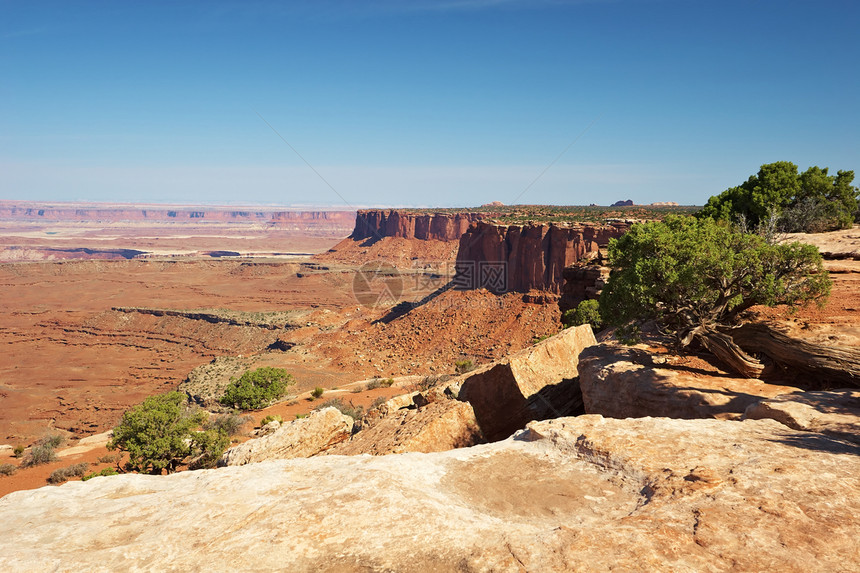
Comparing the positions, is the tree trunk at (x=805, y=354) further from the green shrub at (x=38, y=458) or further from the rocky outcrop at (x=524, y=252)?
the rocky outcrop at (x=524, y=252)

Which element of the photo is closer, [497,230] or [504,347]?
[504,347]

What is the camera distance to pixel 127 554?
4.41 metres

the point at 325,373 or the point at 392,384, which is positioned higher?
the point at 392,384

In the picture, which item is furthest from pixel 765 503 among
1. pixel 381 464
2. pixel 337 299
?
pixel 337 299

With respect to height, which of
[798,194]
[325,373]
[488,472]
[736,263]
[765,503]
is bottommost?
[325,373]

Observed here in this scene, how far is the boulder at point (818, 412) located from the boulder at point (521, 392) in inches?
196

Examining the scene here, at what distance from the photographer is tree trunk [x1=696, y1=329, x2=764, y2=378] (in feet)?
35.5

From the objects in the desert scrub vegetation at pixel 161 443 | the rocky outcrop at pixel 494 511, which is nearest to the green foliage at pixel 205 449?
the desert scrub vegetation at pixel 161 443

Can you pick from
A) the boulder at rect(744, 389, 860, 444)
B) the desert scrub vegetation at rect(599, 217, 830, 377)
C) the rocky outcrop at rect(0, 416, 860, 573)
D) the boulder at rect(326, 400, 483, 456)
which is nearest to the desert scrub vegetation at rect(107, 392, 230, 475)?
the boulder at rect(326, 400, 483, 456)

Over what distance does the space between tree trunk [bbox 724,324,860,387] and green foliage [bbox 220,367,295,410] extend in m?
27.2

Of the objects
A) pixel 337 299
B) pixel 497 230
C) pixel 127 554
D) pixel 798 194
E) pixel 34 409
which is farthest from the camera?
pixel 337 299

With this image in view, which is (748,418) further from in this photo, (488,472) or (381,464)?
(381,464)

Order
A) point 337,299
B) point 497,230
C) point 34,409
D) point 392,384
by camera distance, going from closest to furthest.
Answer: point 392,384
point 34,409
point 497,230
point 337,299

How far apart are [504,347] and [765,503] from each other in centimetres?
4011
